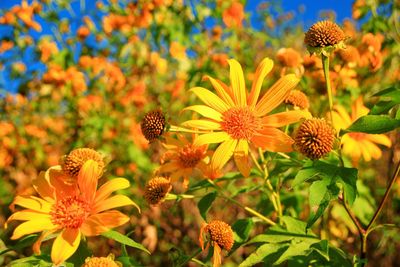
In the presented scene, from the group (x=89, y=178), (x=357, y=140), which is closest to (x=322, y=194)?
(x=89, y=178)

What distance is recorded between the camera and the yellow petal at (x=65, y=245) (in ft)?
4.41

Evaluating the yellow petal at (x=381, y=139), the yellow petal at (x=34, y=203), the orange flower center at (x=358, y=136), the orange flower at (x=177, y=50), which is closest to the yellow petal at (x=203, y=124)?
the yellow petal at (x=34, y=203)

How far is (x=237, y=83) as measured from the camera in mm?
1723

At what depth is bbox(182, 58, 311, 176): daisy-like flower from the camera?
156cm

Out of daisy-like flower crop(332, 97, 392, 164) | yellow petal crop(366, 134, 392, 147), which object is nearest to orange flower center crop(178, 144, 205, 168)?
daisy-like flower crop(332, 97, 392, 164)

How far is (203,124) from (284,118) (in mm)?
306

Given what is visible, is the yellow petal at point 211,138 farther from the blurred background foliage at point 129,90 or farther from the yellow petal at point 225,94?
the blurred background foliage at point 129,90

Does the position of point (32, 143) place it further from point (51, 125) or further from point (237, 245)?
point (237, 245)

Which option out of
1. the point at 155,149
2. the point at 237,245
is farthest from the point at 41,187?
the point at 155,149

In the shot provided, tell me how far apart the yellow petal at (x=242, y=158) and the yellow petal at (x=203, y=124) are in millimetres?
124

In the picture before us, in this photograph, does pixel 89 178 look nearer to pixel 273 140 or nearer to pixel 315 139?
pixel 273 140

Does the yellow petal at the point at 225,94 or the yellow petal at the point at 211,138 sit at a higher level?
the yellow petal at the point at 225,94

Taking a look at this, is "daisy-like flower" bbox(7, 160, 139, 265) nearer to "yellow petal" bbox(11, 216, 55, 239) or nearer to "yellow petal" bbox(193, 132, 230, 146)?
"yellow petal" bbox(11, 216, 55, 239)

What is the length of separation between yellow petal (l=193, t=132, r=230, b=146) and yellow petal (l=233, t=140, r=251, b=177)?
0.06 meters
